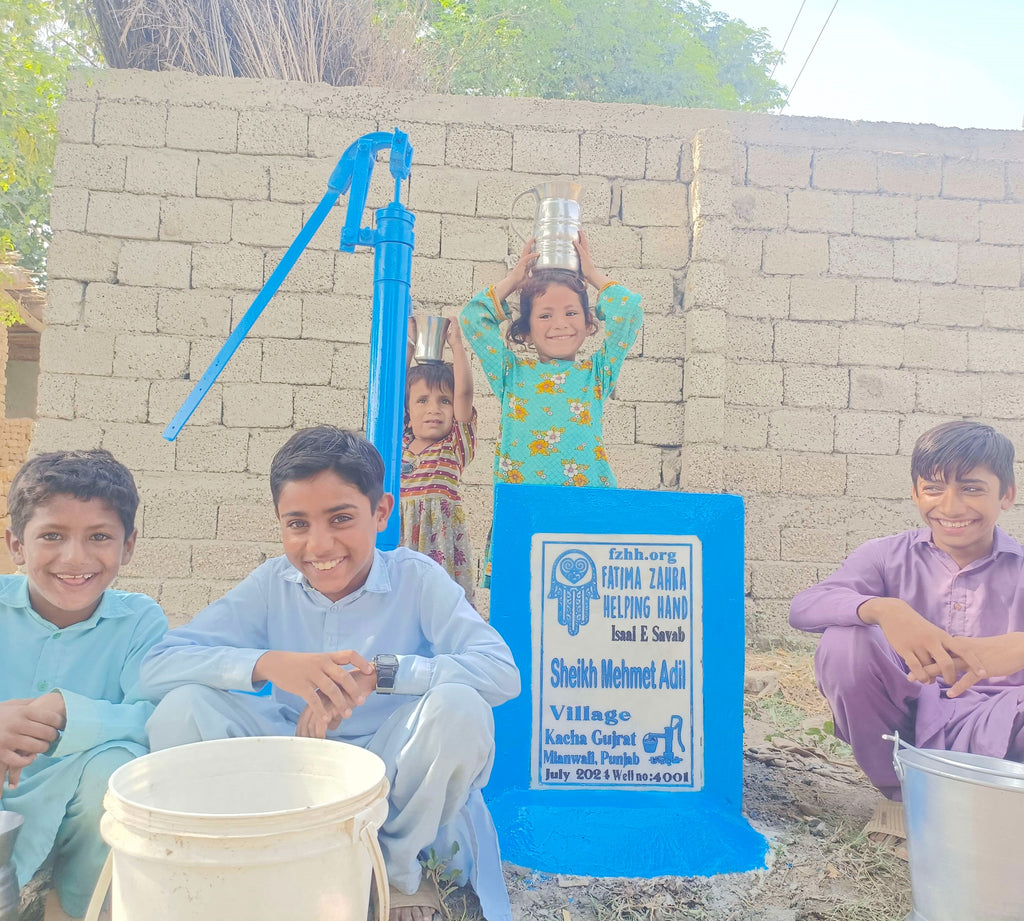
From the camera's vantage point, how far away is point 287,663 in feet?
5.49

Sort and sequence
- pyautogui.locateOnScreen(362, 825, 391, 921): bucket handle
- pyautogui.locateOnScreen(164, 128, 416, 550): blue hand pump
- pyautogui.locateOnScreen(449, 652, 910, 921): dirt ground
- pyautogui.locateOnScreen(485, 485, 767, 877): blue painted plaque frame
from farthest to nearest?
pyautogui.locateOnScreen(164, 128, 416, 550): blue hand pump, pyautogui.locateOnScreen(485, 485, 767, 877): blue painted plaque frame, pyautogui.locateOnScreen(449, 652, 910, 921): dirt ground, pyautogui.locateOnScreen(362, 825, 391, 921): bucket handle

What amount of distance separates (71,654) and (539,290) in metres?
2.19

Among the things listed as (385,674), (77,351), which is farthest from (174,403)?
(385,674)

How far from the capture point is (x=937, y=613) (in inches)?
90.8

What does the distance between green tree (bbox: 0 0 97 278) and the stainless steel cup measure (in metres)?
2.36

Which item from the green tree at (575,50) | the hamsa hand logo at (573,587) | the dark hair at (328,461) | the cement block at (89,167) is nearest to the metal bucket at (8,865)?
the dark hair at (328,461)

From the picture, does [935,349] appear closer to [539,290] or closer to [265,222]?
[539,290]

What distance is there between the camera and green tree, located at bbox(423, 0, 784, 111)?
16547mm

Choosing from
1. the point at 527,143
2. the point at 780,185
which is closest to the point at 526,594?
the point at 527,143

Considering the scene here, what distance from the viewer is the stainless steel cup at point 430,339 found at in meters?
3.42

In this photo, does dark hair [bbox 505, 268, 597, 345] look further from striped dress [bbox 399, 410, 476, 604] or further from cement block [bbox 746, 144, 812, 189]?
cement block [bbox 746, 144, 812, 189]

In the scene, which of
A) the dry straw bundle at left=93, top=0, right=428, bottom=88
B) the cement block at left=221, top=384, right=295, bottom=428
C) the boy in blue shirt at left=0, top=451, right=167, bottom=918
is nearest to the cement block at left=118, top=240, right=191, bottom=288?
the cement block at left=221, top=384, right=295, bottom=428

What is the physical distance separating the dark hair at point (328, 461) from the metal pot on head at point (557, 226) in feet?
5.09

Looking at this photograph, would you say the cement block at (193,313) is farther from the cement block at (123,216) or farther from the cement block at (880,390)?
the cement block at (880,390)
